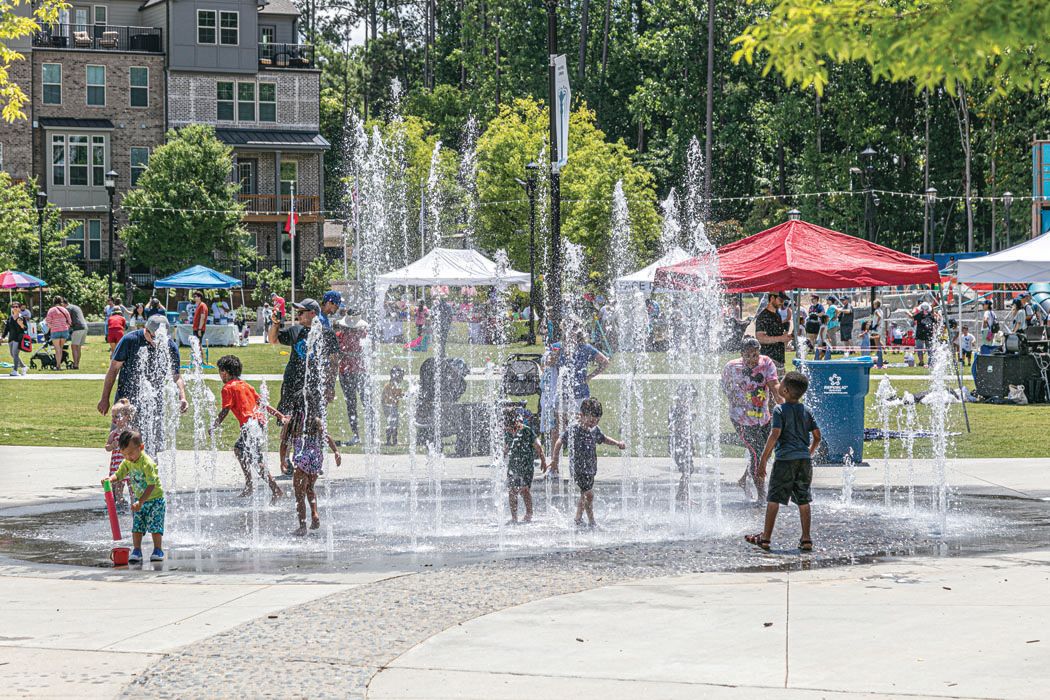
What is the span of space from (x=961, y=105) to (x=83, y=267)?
37.0m

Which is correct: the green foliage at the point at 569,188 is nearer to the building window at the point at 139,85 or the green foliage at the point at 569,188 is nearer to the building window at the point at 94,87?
the building window at the point at 139,85

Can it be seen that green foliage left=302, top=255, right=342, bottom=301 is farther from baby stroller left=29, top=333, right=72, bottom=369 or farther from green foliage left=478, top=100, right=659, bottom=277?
baby stroller left=29, top=333, right=72, bottom=369

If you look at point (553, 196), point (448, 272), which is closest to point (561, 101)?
point (553, 196)

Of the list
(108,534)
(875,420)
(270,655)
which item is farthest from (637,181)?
(270,655)

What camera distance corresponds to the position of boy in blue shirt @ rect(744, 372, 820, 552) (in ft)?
30.1

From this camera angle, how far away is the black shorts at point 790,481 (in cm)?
917

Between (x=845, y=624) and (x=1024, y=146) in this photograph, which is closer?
(x=845, y=624)

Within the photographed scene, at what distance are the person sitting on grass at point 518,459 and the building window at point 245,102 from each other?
50.5 metres

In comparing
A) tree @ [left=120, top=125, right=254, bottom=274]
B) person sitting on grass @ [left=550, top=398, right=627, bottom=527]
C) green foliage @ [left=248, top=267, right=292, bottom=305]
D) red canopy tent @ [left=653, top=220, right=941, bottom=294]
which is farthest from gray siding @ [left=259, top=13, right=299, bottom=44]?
person sitting on grass @ [left=550, top=398, right=627, bottom=527]

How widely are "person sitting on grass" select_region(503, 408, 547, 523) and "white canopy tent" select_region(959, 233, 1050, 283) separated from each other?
10671 mm

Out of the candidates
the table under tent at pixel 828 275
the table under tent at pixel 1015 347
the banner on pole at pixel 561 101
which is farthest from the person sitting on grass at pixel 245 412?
the table under tent at pixel 1015 347

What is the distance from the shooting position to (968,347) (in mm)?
30406

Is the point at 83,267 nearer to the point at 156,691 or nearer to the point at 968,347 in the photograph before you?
the point at 968,347

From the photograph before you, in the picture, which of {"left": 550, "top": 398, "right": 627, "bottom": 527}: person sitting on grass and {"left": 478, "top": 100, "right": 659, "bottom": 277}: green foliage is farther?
{"left": 478, "top": 100, "right": 659, "bottom": 277}: green foliage
